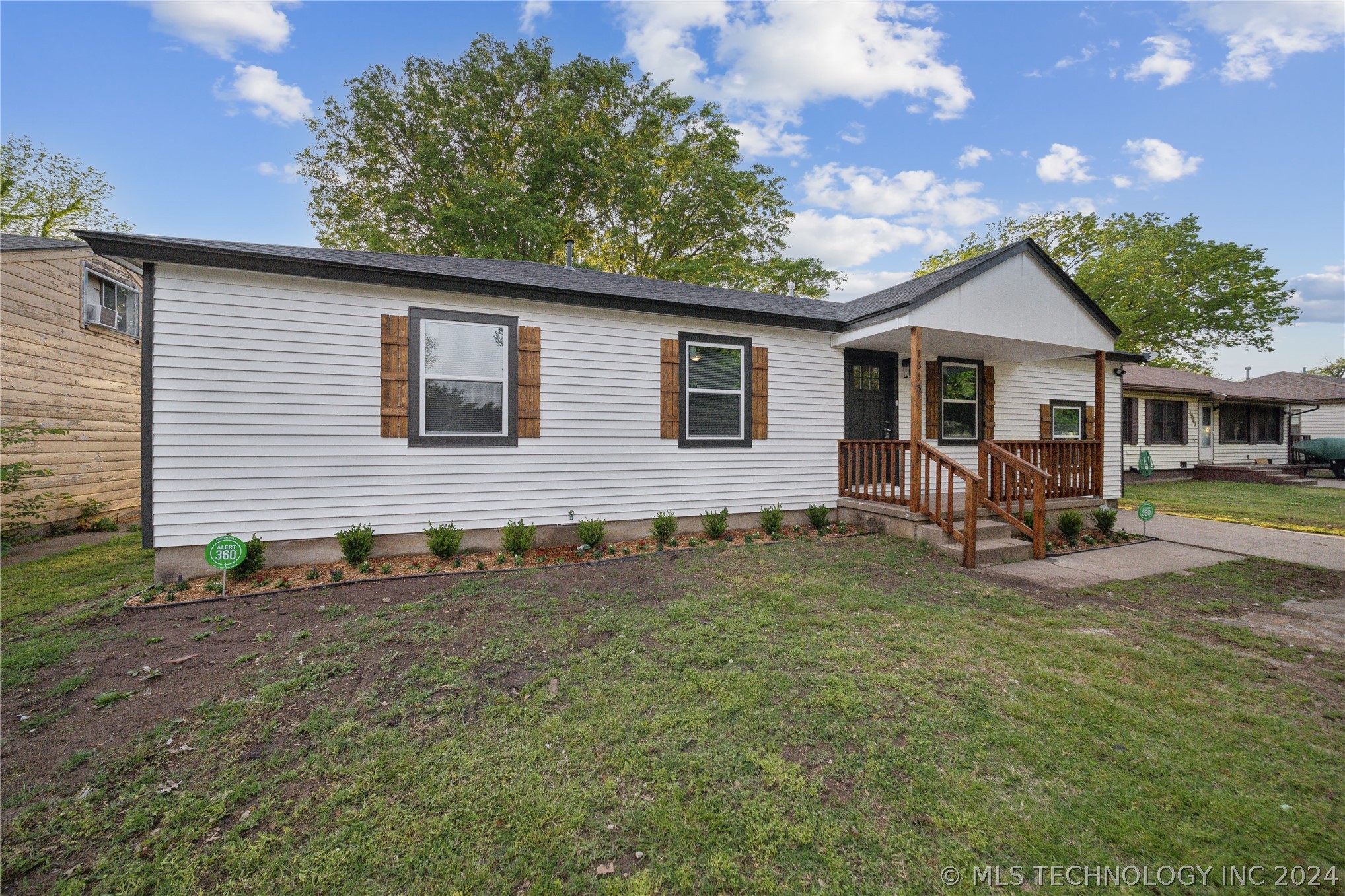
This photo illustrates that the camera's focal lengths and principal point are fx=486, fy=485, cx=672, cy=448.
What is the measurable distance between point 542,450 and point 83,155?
22967 mm

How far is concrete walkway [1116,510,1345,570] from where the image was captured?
18.2 ft

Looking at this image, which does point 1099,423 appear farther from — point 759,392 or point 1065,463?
point 759,392

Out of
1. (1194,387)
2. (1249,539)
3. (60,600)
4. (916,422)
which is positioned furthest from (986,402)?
(1194,387)

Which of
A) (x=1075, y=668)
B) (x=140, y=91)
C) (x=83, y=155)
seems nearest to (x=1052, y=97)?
(x=1075, y=668)

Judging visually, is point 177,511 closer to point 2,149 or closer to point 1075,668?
point 1075,668

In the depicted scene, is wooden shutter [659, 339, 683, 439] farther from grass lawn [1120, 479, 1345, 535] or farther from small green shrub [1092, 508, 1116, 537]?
grass lawn [1120, 479, 1345, 535]

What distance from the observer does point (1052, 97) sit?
29.5ft

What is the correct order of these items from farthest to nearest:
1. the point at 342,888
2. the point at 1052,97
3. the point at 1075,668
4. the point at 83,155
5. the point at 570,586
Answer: the point at 83,155 < the point at 1052,97 < the point at 570,586 < the point at 1075,668 < the point at 342,888

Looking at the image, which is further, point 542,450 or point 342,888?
point 542,450

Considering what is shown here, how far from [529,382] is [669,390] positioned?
69.9 inches

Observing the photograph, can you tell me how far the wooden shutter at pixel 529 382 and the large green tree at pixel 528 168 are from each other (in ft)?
35.2

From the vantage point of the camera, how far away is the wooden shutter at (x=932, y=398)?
8.05 m

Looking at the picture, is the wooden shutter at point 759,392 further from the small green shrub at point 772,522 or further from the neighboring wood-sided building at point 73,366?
the neighboring wood-sided building at point 73,366

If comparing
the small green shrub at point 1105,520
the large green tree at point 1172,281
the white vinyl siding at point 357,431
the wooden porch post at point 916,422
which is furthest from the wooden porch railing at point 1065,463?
the large green tree at point 1172,281
